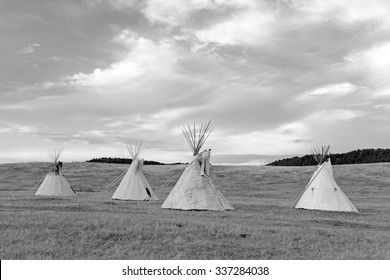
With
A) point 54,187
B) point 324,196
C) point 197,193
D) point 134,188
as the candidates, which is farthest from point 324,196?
point 54,187

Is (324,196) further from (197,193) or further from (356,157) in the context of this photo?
(356,157)

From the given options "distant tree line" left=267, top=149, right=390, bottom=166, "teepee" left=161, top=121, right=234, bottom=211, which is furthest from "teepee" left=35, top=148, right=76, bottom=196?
"distant tree line" left=267, top=149, right=390, bottom=166

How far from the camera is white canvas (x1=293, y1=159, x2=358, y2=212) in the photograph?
83.7 ft

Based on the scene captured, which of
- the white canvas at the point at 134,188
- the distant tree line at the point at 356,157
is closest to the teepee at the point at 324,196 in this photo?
the white canvas at the point at 134,188

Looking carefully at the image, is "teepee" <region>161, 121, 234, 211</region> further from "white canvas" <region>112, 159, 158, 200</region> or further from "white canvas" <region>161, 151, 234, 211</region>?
"white canvas" <region>112, 159, 158, 200</region>

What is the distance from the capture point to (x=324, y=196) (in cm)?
2603

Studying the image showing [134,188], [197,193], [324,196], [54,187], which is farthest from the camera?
[54,187]

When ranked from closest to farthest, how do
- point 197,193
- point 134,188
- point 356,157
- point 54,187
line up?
point 197,193
point 134,188
point 54,187
point 356,157

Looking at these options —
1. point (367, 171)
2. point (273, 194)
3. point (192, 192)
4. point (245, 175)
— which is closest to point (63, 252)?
point (192, 192)

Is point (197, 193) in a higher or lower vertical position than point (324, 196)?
higher

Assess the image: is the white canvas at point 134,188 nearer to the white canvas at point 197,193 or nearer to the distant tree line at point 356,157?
the white canvas at point 197,193

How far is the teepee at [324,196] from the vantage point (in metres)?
25.5

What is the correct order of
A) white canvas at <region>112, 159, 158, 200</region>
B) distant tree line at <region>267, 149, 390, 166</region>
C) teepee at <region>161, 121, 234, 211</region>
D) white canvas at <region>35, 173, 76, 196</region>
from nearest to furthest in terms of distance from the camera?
1. teepee at <region>161, 121, 234, 211</region>
2. white canvas at <region>112, 159, 158, 200</region>
3. white canvas at <region>35, 173, 76, 196</region>
4. distant tree line at <region>267, 149, 390, 166</region>

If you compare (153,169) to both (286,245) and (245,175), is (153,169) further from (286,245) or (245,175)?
(286,245)
